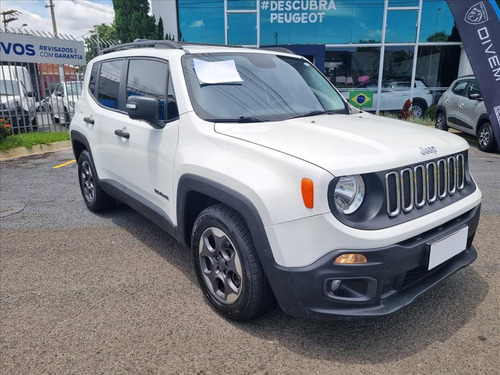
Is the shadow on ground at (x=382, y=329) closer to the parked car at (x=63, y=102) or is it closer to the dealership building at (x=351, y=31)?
the parked car at (x=63, y=102)

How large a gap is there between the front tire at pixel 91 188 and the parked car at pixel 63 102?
6.74m

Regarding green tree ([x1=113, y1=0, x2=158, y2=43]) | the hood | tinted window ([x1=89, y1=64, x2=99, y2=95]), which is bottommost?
the hood

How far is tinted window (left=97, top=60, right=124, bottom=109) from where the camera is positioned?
12.9 feet

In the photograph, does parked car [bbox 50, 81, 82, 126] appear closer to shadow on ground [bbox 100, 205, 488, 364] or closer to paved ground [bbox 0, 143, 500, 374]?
paved ground [bbox 0, 143, 500, 374]

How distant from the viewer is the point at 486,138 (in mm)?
8828

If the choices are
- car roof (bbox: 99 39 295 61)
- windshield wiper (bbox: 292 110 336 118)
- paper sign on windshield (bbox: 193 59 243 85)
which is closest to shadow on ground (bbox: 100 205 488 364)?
windshield wiper (bbox: 292 110 336 118)

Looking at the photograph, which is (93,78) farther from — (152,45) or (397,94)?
(397,94)

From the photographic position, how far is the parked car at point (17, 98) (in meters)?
9.99

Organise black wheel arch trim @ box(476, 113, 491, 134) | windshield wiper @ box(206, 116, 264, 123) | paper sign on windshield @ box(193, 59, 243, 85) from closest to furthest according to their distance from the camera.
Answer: windshield wiper @ box(206, 116, 264, 123) < paper sign on windshield @ box(193, 59, 243, 85) < black wheel arch trim @ box(476, 113, 491, 134)

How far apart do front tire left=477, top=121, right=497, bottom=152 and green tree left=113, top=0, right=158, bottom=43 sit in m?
16.6

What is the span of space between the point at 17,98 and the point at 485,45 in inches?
435

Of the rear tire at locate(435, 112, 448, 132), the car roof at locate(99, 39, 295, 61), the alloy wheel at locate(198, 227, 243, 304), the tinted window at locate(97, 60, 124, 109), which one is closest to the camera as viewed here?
the alloy wheel at locate(198, 227, 243, 304)

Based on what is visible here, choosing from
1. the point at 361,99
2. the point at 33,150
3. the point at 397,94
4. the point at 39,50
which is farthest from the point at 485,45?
the point at 39,50

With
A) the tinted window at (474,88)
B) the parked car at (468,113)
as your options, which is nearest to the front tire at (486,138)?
the parked car at (468,113)
